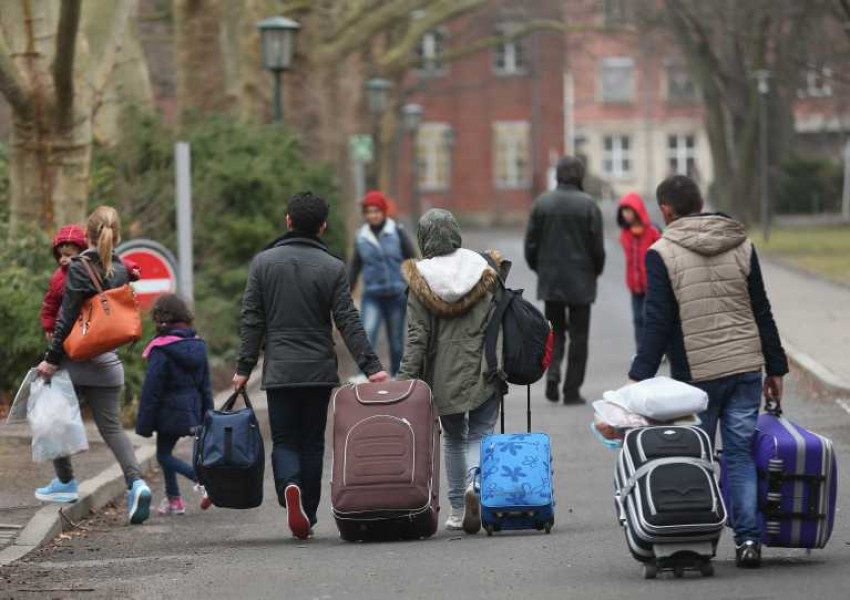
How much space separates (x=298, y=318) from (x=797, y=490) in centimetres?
266

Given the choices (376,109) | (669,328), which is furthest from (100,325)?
(376,109)

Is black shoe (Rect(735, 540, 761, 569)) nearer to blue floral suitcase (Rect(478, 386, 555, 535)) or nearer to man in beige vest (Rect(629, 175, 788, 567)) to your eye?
man in beige vest (Rect(629, 175, 788, 567))

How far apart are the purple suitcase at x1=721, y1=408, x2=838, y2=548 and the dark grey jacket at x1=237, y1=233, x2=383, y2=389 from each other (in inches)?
85.2

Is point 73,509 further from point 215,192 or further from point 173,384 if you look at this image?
point 215,192

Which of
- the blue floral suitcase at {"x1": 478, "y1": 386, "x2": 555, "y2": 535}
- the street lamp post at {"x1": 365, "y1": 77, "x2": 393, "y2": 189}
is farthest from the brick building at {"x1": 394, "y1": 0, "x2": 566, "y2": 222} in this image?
the blue floral suitcase at {"x1": 478, "y1": 386, "x2": 555, "y2": 535}

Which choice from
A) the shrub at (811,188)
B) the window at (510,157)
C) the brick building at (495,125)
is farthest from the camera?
the window at (510,157)

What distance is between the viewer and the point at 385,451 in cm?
841

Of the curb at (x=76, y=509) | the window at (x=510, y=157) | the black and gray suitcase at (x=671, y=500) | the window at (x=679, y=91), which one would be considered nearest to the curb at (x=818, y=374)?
the curb at (x=76, y=509)

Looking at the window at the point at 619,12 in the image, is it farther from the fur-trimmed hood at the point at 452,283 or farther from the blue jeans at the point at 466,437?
the fur-trimmed hood at the point at 452,283

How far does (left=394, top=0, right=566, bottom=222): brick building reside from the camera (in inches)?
2948

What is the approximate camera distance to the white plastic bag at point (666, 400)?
24.3 feet

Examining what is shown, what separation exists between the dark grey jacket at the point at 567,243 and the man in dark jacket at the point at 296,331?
5349mm

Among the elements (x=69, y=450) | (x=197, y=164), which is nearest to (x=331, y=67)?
(x=197, y=164)

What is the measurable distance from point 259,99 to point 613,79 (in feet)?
226
